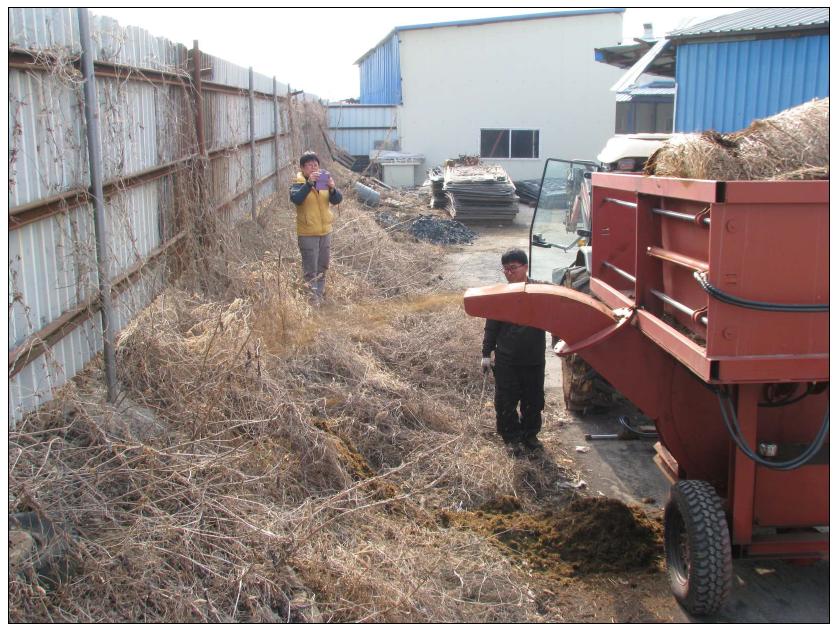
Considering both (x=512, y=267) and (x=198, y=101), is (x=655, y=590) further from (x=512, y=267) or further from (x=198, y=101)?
(x=198, y=101)

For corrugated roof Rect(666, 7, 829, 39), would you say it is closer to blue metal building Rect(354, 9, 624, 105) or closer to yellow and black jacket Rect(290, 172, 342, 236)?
yellow and black jacket Rect(290, 172, 342, 236)

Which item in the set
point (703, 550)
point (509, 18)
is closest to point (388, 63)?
point (509, 18)

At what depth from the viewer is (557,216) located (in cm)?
832

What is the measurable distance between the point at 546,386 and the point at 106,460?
454 centimetres

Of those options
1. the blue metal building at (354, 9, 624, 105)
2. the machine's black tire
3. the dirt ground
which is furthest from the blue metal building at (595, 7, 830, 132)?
the blue metal building at (354, 9, 624, 105)

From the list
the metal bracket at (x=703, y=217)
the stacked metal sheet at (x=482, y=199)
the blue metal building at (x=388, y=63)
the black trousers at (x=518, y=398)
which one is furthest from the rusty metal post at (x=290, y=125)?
the metal bracket at (x=703, y=217)

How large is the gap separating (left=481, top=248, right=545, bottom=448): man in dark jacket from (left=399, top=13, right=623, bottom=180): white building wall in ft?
67.2

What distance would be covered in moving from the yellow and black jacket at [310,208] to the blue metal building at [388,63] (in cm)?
1774

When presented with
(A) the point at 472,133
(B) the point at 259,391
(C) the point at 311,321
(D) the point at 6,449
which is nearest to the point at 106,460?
(D) the point at 6,449

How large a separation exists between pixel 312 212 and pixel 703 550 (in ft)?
22.0

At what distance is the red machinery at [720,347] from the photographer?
10.3 feet

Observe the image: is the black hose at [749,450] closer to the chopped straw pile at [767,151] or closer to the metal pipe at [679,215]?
the metal pipe at [679,215]

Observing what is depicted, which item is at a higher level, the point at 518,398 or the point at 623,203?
the point at 623,203

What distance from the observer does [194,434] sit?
14.3 ft
